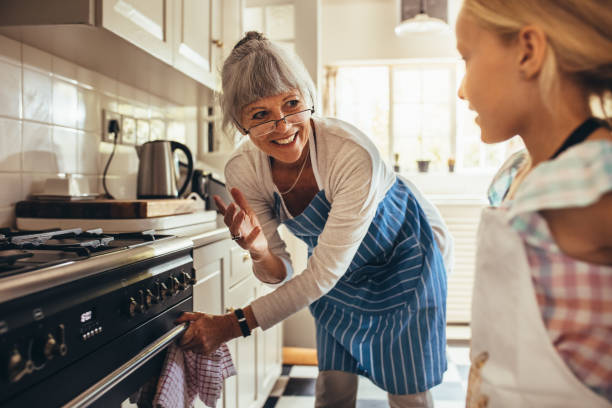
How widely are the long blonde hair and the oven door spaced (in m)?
0.79

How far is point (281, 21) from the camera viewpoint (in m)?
2.71

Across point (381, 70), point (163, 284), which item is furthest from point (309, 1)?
point (163, 284)

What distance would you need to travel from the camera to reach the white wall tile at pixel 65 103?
152 centimetres

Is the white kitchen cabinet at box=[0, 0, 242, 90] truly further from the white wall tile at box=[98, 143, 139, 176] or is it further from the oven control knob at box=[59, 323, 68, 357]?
the oven control knob at box=[59, 323, 68, 357]

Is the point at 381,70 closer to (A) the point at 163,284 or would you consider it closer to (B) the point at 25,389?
(A) the point at 163,284

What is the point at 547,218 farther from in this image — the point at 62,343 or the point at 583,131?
the point at 62,343

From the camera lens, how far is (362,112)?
4.20 metres

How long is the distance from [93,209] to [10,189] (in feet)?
0.83

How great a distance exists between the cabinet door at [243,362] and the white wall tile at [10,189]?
2.30 feet

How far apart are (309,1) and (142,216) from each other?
1822mm

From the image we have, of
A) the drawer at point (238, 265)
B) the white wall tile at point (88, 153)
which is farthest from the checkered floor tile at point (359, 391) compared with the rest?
the white wall tile at point (88, 153)

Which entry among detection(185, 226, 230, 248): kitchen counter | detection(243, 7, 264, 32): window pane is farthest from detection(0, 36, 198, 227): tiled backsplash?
detection(243, 7, 264, 32): window pane

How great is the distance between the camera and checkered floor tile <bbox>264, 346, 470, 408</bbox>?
2338 mm

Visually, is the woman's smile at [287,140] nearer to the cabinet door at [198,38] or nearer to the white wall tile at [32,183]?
the cabinet door at [198,38]
